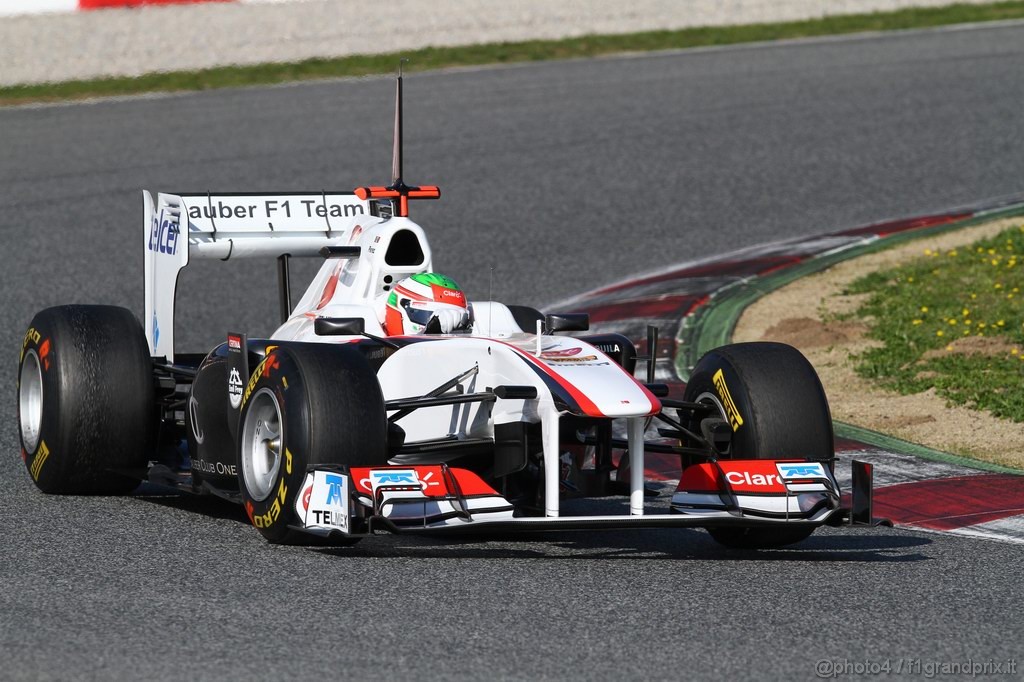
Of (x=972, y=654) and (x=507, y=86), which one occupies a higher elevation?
(x=507, y=86)

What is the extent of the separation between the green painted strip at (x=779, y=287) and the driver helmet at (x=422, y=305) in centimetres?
314

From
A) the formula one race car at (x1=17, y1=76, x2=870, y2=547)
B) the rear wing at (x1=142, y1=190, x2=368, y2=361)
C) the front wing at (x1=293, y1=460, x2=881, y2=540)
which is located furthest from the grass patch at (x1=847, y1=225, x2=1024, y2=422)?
the rear wing at (x1=142, y1=190, x2=368, y2=361)

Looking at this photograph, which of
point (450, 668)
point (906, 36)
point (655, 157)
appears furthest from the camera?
point (906, 36)

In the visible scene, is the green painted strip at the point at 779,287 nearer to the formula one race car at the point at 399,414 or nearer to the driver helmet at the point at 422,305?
the formula one race car at the point at 399,414

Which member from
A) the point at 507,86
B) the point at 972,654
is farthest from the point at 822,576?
the point at 507,86

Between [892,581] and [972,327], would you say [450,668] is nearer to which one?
[892,581]

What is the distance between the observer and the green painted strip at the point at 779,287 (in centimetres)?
999

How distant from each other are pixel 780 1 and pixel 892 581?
71.4 feet

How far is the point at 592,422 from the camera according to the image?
7480 millimetres

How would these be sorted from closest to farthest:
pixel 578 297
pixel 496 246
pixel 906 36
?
pixel 578 297, pixel 496 246, pixel 906 36

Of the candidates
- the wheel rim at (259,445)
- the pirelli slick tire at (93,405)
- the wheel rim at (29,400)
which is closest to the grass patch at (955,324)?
the wheel rim at (259,445)

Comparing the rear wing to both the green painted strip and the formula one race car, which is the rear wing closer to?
the formula one race car

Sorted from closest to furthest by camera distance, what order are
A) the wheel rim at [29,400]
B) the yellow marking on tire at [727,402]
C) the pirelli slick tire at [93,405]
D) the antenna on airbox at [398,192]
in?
the yellow marking on tire at [727,402]
the pirelli slick tire at [93,405]
the wheel rim at [29,400]
the antenna on airbox at [398,192]

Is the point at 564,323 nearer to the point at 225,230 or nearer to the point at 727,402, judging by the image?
the point at 727,402
